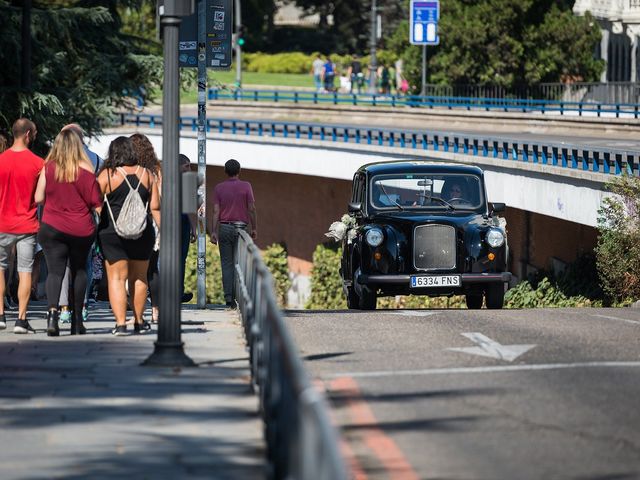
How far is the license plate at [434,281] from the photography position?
58.5ft

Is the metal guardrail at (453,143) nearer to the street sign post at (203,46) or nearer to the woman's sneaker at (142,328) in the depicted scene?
the street sign post at (203,46)

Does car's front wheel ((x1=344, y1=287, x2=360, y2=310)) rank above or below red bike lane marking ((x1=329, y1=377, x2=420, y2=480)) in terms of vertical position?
below

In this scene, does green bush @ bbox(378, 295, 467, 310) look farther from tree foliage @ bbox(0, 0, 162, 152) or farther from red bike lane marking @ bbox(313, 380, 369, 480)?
red bike lane marking @ bbox(313, 380, 369, 480)

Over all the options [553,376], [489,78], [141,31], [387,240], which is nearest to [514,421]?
[553,376]

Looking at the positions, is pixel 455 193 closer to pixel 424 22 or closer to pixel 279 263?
pixel 279 263

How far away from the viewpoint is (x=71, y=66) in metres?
31.5

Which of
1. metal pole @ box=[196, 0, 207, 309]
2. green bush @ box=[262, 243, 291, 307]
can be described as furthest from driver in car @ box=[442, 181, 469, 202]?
green bush @ box=[262, 243, 291, 307]

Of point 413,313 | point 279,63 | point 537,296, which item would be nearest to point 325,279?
point 537,296

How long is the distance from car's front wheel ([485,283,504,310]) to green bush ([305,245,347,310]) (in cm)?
2771

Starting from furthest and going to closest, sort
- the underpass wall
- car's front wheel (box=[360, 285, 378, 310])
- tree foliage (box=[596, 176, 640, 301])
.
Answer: the underpass wall < tree foliage (box=[596, 176, 640, 301]) < car's front wheel (box=[360, 285, 378, 310])

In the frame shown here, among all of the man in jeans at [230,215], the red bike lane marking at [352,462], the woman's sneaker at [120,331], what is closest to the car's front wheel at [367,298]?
the man in jeans at [230,215]

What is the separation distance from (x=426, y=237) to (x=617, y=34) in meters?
51.7

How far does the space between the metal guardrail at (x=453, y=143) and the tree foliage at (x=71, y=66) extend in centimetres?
896

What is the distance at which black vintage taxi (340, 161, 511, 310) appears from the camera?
1786cm
